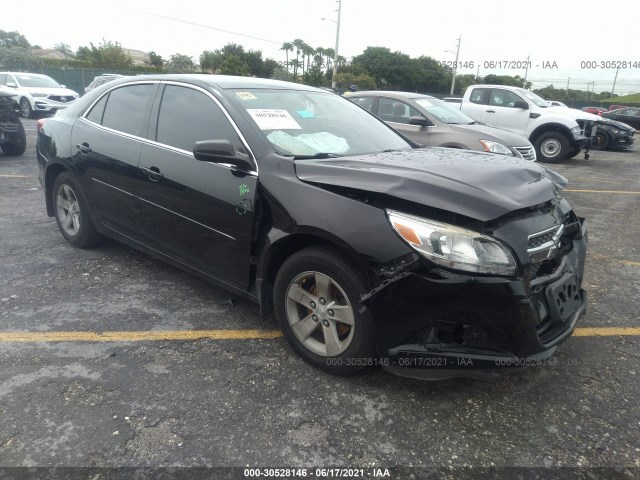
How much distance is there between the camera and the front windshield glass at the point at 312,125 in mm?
3176

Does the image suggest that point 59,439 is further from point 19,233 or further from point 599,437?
point 19,233

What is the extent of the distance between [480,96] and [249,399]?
12.0 m

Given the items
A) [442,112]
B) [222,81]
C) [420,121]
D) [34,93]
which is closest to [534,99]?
[442,112]

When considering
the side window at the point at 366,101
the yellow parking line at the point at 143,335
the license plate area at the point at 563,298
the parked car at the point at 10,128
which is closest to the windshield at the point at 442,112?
the side window at the point at 366,101

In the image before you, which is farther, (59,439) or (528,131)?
(528,131)

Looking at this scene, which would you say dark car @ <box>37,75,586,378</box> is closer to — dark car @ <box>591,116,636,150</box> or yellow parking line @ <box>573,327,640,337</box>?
yellow parking line @ <box>573,327,640,337</box>

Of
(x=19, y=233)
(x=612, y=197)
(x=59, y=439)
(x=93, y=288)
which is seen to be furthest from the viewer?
(x=612, y=197)

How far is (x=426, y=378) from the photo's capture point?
2.44 metres

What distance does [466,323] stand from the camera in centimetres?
235

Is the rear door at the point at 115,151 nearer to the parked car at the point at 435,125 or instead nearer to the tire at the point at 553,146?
the parked car at the point at 435,125

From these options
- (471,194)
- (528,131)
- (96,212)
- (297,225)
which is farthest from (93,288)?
(528,131)

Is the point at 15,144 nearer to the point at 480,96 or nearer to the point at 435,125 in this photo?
the point at 435,125

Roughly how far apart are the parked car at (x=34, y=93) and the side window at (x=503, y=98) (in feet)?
46.2

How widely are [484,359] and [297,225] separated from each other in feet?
3.78
